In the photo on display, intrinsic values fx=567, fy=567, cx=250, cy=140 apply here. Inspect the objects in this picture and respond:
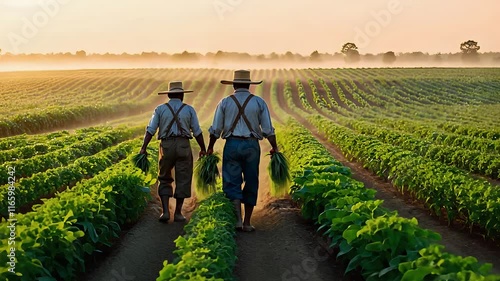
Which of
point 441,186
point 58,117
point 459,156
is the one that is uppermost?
point 441,186

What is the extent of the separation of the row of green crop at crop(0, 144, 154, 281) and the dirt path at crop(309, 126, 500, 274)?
5173 millimetres

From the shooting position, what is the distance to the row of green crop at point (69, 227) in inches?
217

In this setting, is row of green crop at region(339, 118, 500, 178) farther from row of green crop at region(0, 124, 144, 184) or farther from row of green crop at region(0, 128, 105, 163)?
row of green crop at region(0, 128, 105, 163)

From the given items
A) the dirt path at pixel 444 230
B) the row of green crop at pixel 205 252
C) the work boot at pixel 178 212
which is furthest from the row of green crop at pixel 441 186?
the work boot at pixel 178 212

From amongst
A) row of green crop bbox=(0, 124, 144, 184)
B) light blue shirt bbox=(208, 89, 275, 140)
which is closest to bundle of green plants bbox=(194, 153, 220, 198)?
light blue shirt bbox=(208, 89, 275, 140)

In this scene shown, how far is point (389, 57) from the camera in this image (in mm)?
141125

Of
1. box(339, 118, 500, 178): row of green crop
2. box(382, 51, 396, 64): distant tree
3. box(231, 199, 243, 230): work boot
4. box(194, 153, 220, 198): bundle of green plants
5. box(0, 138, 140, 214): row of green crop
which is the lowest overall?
box(382, 51, 396, 64): distant tree

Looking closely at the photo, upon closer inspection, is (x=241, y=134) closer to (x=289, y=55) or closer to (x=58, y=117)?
(x=58, y=117)

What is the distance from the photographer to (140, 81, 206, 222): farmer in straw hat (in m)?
9.78

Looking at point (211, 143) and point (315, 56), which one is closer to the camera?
point (211, 143)

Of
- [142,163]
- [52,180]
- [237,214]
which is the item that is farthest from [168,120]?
[52,180]

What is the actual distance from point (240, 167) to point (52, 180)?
5.19 metres

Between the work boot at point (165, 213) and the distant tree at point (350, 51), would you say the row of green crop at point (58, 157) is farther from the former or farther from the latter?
the distant tree at point (350, 51)

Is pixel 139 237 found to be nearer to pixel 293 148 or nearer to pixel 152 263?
pixel 152 263
